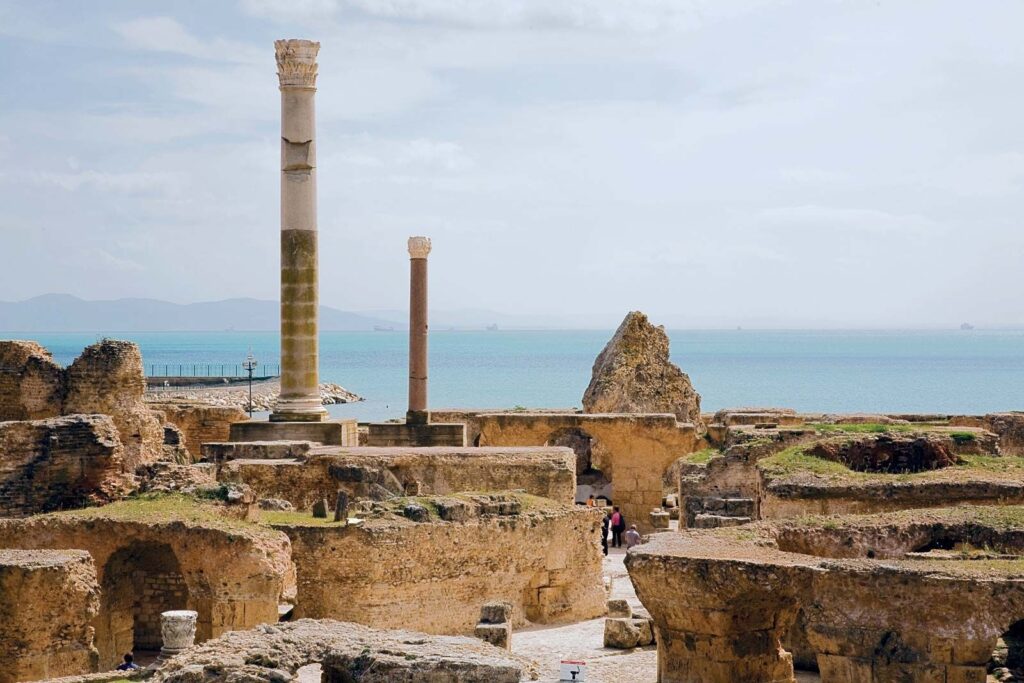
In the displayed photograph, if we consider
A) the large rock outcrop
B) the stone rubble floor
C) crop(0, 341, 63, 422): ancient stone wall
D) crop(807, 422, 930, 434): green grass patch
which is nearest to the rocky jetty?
the large rock outcrop

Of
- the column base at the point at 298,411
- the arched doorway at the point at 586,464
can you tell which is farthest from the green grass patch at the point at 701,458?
the column base at the point at 298,411

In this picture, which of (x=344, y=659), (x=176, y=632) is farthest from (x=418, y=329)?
(x=344, y=659)

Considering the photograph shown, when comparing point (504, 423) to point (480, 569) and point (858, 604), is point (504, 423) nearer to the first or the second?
point (480, 569)

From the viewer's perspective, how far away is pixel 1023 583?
13.9 meters

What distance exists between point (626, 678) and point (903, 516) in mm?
3645

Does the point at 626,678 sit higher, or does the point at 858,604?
the point at 858,604

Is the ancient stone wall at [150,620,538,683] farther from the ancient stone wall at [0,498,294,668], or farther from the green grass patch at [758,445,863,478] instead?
the green grass patch at [758,445,863,478]

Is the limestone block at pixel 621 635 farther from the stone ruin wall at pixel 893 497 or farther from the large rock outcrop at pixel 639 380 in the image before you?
the large rock outcrop at pixel 639 380

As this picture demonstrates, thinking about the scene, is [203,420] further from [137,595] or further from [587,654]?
[587,654]

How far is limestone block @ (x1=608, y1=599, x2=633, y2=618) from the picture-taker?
2089 cm

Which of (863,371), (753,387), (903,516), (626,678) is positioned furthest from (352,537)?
(863,371)

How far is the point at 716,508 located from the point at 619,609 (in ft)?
19.9

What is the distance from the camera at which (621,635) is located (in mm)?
20062

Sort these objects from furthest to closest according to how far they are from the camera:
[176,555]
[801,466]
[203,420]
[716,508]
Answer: [203,420] < [716,508] < [801,466] < [176,555]
